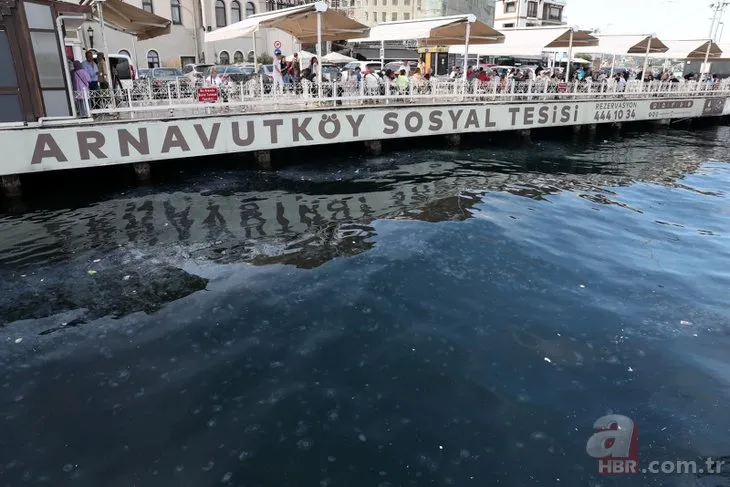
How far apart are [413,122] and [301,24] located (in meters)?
6.25

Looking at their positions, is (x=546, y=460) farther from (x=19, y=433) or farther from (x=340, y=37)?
(x=340, y=37)

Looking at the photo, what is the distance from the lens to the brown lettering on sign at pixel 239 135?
13.9 m

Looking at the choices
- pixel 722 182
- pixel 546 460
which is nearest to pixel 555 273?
pixel 546 460

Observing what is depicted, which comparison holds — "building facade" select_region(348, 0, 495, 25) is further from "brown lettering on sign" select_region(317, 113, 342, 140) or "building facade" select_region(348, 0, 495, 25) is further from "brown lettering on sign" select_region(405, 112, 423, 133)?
"brown lettering on sign" select_region(317, 113, 342, 140)

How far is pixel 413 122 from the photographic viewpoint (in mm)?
16953

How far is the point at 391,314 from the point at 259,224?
478 centimetres

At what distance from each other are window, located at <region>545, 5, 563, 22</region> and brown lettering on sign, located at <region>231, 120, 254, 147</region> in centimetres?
10333

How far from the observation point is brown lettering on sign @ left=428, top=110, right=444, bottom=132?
17.3 metres

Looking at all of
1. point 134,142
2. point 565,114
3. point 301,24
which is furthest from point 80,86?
point 565,114

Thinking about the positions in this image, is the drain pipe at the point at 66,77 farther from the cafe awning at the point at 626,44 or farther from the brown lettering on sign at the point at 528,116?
the cafe awning at the point at 626,44

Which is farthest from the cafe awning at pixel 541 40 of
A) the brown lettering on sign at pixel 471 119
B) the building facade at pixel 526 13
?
the building facade at pixel 526 13
